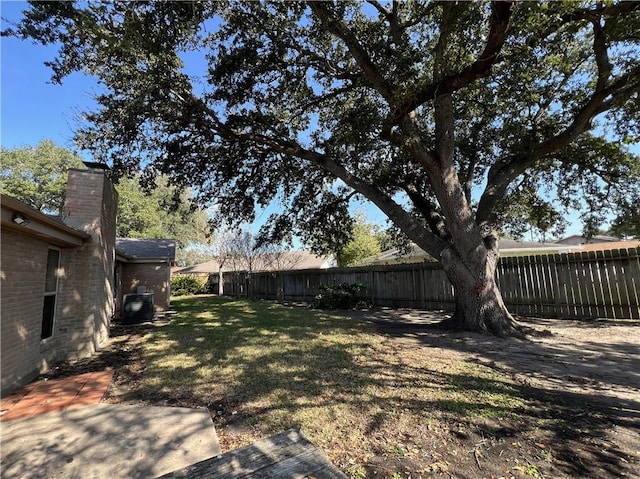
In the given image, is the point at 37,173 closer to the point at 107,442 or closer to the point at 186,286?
the point at 186,286

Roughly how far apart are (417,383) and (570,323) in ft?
20.0

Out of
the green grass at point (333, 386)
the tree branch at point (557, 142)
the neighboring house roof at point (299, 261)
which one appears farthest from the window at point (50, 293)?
the neighboring house roof at point (299, 261)

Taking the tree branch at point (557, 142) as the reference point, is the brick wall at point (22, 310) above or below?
below

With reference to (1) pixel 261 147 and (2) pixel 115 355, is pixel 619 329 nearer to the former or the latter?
(1) pixel 261 147

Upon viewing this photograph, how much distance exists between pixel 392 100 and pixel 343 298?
8.48m

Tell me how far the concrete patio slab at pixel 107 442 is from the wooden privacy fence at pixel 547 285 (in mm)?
9087

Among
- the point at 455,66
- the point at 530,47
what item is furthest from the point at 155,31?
the point at 530,47

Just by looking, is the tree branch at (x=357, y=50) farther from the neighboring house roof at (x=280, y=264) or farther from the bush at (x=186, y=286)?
the bush at (x=186, y=286)

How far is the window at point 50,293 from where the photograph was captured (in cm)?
566

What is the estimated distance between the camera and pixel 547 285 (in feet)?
29.7

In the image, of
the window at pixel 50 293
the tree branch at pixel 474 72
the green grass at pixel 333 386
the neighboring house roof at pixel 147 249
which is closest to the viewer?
the green grass at pixel 333 386

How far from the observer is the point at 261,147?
9.81m

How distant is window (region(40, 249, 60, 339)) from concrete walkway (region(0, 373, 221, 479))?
71.4 inches

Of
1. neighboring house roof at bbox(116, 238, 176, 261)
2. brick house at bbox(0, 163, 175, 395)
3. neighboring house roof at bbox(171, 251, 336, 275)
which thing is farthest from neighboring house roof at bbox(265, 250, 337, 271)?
brick house at bbox(0, 163, 175, 395)
